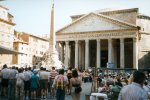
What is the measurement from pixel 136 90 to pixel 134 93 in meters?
0.05

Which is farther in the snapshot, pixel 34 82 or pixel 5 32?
pixel 5 32

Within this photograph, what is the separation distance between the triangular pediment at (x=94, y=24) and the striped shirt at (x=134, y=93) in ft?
110

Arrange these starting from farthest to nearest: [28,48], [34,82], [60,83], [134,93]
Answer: [28,48], [34,82], [60,83], [134,93]

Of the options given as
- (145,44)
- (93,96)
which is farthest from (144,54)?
(93,96)

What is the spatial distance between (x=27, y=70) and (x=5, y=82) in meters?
1.04

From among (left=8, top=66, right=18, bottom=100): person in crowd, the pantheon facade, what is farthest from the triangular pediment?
(left=8, top=66, right=18, bottom=100): person in crowd

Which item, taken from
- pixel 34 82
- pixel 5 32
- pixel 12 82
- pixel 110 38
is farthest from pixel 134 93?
pixel 5 32

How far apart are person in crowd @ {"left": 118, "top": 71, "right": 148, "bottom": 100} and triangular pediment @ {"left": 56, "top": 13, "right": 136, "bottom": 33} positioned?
A: 3365 centimetres

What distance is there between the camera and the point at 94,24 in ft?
131

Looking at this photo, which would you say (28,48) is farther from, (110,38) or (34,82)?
(34,82)

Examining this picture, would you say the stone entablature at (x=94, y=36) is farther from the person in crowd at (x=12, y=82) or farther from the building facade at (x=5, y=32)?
the person in crowd at (x=12, y=82)

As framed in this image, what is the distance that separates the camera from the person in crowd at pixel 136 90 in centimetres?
353

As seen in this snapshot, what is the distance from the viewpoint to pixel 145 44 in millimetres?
44188

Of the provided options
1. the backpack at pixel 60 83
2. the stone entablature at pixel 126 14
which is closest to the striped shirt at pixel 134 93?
the backpack at pixel 60 83
